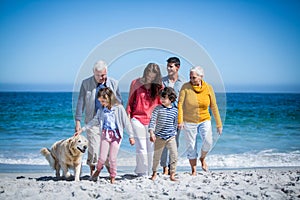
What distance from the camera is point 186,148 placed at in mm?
5586

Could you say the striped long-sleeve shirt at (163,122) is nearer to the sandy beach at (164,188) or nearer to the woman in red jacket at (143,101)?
the woman in red jacket at (143,101)

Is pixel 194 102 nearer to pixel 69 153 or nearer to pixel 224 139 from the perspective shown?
pixel 69 153

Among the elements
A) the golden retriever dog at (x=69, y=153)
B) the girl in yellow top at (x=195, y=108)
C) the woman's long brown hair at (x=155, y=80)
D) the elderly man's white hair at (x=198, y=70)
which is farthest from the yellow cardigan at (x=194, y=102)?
the golden retriever dog at (x=69, y=153)

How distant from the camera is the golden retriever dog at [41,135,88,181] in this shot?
4957 millimetres

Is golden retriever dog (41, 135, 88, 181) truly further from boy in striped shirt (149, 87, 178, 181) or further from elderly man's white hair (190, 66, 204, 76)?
elderly man's white hair (190, 66, 204, 76)

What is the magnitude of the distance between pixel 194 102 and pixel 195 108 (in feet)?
0.27

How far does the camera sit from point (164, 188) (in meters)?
4.78

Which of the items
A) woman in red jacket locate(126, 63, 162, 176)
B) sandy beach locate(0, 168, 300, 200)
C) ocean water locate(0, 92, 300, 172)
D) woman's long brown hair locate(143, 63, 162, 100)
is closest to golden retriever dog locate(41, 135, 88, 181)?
sandy beach locate(0, 168, 300, 200)

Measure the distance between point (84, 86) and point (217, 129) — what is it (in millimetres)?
1885

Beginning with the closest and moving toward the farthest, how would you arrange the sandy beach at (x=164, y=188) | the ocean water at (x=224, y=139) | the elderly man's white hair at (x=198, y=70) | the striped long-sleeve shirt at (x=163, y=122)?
the sandy beach at (x=164, y=188) < the striped long-sleeve shirt at (x=163, y=122) < the elderly man's white hair at (x=198, y=70) < the ocean water at (x=224, y=139)

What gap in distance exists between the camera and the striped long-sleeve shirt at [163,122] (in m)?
5.09

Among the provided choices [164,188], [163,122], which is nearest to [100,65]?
[163,122]

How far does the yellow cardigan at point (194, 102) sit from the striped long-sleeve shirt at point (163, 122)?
0.22 metres

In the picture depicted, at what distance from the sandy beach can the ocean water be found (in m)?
0.61
